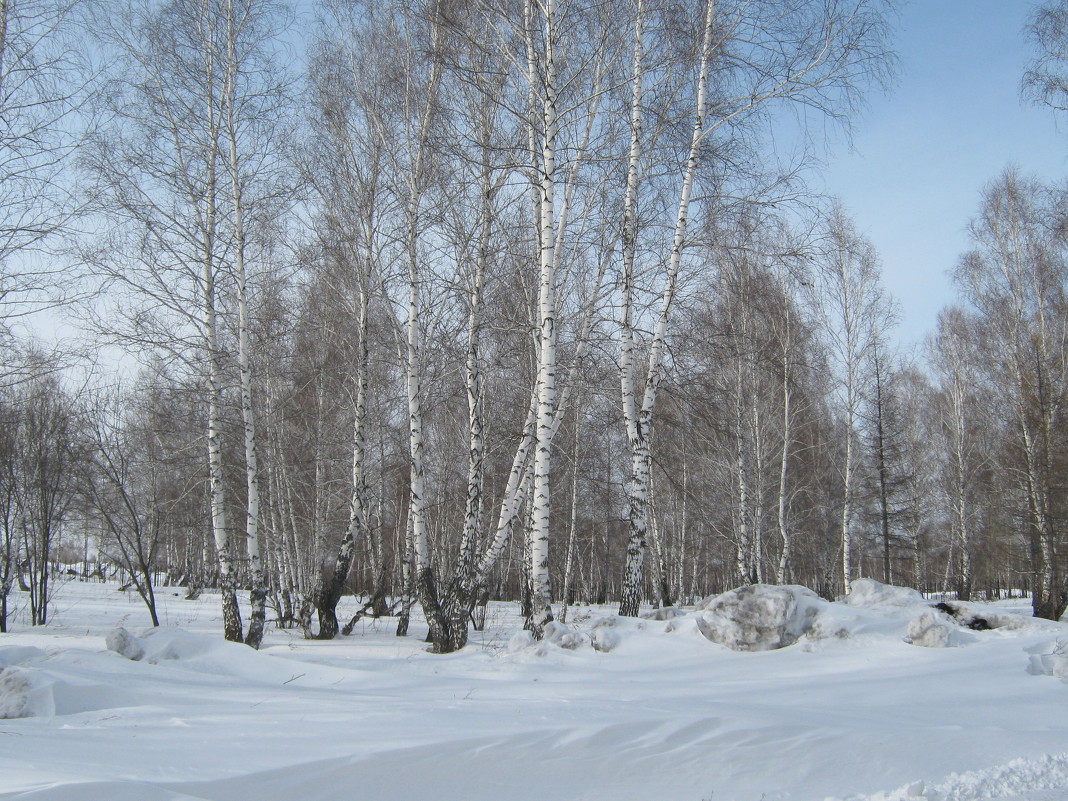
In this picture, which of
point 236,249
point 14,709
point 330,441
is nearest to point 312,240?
point 236,249

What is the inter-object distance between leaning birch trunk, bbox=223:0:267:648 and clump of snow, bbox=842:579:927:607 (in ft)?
26.0

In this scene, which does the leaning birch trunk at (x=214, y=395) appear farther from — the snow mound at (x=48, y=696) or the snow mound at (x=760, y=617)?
the snow mound at (x=760, y=617)

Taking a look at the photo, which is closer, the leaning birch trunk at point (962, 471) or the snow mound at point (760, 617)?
the snow mound at point (760, 617)

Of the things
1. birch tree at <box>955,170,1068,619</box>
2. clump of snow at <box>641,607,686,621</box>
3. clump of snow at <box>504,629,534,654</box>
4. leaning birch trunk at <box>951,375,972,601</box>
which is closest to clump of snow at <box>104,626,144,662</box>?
clump of snow at <box>504,629,534,654</box>

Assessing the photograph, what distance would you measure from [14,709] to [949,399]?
28.5m

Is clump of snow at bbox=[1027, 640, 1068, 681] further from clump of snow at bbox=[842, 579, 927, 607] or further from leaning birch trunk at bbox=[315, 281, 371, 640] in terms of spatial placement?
leaning birch trunk at bbox=[315, 281, 371, 640]

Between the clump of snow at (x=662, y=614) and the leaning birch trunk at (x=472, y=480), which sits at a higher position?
the leaning birch trunk at (x=472, y=480)

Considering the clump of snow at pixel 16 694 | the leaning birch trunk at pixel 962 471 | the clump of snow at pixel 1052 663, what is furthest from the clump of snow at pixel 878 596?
the leaning birch trunk at pixel 962 471

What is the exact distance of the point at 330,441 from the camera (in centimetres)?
1535

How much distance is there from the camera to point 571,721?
4297 millimetres

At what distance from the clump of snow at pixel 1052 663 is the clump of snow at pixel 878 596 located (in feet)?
8.03

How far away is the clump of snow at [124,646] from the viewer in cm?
700

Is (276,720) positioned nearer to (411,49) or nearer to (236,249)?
(236,249)

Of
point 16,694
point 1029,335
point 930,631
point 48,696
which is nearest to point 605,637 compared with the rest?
point 930,631
